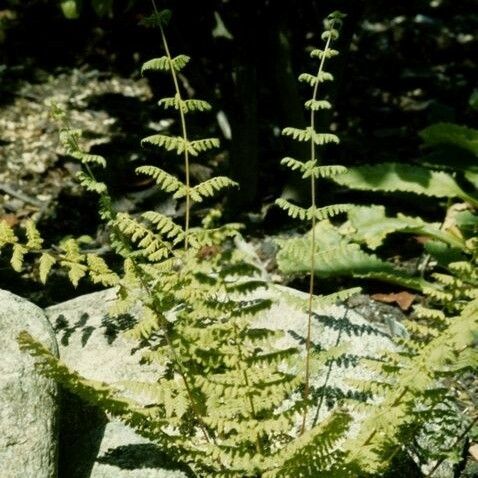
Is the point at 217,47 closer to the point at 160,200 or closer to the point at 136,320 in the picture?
the point at 160,200

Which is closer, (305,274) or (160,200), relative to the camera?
(305,274)

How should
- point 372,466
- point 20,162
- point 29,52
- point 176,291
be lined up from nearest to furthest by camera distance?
point 176,291, point 372,466, point 20,162, point 29,52

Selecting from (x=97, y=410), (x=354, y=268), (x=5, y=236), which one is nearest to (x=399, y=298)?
(x=354, y=268)

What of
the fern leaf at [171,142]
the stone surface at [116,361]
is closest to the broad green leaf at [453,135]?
the stone surface at [116,361]

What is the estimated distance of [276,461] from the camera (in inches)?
70.7

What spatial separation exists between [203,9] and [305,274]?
1674 millimetres

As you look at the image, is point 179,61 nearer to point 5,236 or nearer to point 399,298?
point 5,236

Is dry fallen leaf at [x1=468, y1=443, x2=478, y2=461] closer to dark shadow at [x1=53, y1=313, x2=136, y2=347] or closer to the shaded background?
dark shadow at [x1=53, y1=313, x2=136, y2=347]

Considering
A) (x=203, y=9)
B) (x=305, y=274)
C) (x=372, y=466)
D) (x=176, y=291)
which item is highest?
(x=203, y=9)

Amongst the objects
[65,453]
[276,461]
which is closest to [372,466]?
[276,461]

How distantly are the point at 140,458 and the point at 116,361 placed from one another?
1.75 ft

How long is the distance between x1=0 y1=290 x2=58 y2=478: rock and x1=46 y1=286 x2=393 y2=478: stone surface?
0.18 meters

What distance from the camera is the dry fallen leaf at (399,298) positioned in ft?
10.8

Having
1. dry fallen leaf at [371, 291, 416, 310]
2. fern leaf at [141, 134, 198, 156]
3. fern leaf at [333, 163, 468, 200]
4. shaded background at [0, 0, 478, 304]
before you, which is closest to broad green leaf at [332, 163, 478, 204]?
A: fern leaf at [333, 163, 468, 200]
